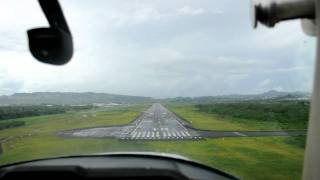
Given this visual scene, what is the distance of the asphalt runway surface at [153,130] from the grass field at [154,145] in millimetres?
76

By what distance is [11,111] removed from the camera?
265cm

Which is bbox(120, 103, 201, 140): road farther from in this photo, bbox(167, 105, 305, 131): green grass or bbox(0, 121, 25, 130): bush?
bbox(0, 121, 25, 130): bush

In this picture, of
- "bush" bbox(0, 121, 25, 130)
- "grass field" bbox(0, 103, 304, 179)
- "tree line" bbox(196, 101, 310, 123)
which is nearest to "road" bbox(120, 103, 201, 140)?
"grass field" bbox(0, 103, 304, 179)

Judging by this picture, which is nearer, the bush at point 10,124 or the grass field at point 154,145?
the bush at point 10,124

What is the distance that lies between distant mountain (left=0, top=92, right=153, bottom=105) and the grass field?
0.15 meters

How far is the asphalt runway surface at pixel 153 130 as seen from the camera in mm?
3995

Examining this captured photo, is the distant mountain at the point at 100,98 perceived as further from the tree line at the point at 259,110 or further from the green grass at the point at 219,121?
the green grass at the point at 219,121

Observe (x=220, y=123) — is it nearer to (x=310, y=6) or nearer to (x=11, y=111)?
(x=11, y=111)

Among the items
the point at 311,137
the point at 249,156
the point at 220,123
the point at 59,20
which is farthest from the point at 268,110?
the point at 249,156

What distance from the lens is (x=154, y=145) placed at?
3949 mm

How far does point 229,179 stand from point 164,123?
2292 mm

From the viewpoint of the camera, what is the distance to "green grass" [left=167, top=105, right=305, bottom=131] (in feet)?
11.6

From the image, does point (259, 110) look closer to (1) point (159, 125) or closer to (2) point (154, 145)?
(2) point (154, 145)

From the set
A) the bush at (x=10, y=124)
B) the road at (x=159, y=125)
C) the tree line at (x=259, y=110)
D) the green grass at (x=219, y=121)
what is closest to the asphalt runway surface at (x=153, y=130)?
the road at (x=159, y=125)
